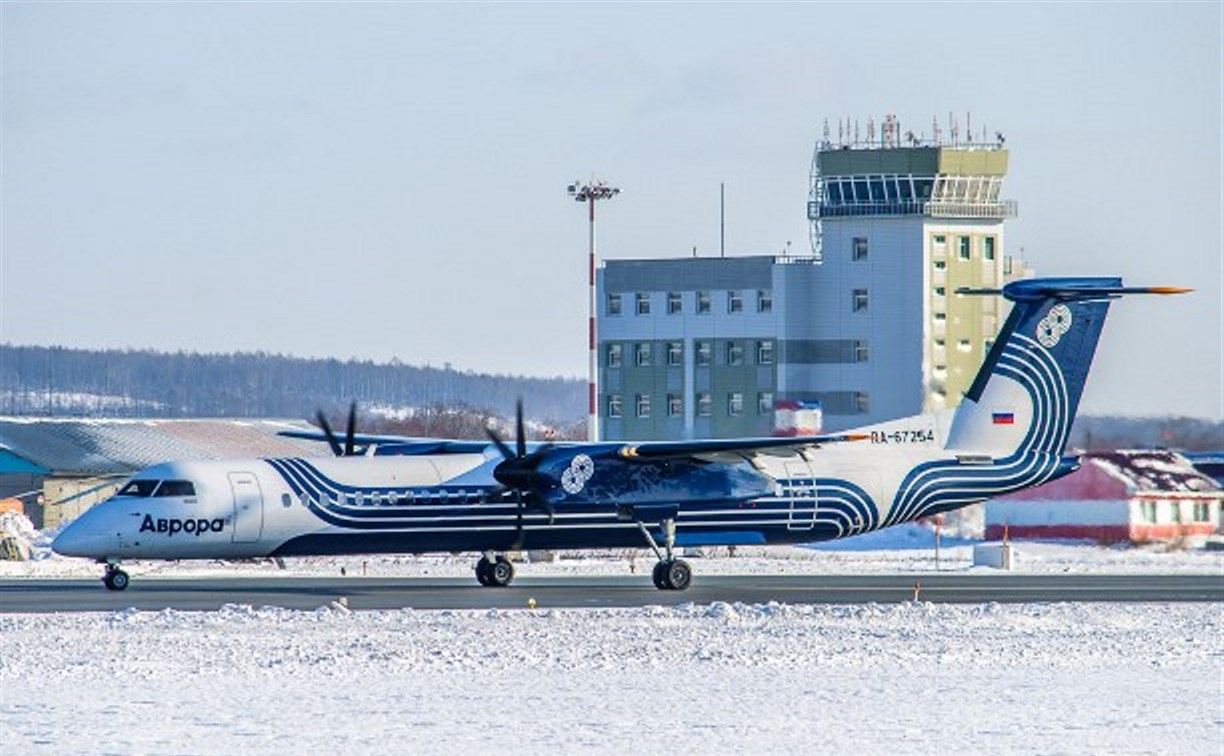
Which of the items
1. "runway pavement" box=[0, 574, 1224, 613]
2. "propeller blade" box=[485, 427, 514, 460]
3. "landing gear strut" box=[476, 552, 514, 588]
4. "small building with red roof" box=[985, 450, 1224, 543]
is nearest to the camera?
"runway pavement" box=[0, 574, 1224, 613]

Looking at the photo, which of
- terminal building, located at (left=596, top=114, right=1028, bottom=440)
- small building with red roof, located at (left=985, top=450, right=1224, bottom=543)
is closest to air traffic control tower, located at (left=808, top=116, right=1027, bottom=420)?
terminal building, located at (left=596, top=114, right=1028, bottom=440)

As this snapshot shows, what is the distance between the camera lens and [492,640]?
29453 mm

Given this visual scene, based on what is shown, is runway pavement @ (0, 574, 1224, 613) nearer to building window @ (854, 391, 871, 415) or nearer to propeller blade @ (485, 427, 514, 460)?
propeller blade @ (485, 427, 514, 460)

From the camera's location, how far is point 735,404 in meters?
102

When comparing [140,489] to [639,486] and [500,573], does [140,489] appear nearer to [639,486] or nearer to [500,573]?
[500,573]

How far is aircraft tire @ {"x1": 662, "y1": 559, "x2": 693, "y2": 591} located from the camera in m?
40.0

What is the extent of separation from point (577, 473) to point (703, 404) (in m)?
64.3

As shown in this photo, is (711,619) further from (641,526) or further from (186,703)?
(186,703)

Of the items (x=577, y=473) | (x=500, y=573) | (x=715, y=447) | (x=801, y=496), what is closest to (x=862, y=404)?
(x=801, y=496)

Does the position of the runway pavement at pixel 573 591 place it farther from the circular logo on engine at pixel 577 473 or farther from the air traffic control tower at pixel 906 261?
the air traffic control tower at pixel 906 261

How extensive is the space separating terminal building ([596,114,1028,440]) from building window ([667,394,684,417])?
0.05m

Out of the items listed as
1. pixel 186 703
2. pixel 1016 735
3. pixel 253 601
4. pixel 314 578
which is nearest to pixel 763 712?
pixel 1016 735

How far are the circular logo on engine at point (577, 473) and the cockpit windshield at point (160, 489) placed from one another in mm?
6667

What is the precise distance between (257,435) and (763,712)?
7074cm
